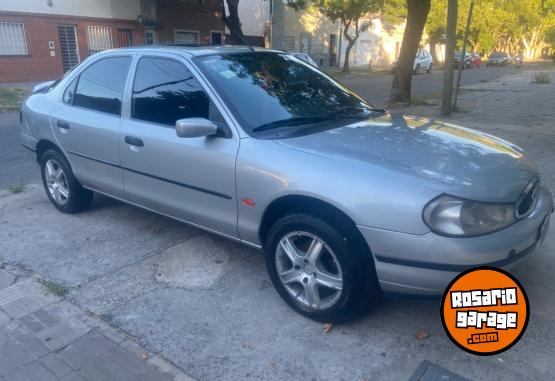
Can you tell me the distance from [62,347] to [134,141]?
1.70 metres

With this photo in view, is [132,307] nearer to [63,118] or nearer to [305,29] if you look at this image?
[63,118]

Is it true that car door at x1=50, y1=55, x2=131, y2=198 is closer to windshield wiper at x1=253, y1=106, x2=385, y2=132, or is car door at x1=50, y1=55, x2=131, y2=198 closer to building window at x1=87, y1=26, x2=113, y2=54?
windshield wiper at x1=253, y1=106, x2=385, y2=132

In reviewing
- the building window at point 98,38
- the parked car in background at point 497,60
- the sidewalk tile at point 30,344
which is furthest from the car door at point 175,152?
the parked car in background at point 497,60

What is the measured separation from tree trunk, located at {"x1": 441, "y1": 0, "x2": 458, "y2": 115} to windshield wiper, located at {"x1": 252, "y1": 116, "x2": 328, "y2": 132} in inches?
321

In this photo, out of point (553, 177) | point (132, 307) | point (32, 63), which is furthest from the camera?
point (32, 63)

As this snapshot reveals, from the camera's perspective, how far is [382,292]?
298 centimetres

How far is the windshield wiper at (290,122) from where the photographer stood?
343 centimetres

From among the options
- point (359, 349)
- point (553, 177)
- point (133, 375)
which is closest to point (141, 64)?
point (133, 375)

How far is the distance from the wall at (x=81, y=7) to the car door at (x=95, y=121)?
1801cm

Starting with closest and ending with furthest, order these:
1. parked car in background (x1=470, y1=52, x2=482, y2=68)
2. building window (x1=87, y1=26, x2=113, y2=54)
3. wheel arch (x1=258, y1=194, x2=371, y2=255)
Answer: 1. wheel arch (x1=258, y1=194, x2=371, y2=255)
2. building window (x1=87, y1=26, x2=113, y2=54)
3. parked car in background (x1=470, y1=52, x2=482, y2=68)

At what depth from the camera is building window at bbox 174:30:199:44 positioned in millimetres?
27453

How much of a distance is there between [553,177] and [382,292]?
4.23m

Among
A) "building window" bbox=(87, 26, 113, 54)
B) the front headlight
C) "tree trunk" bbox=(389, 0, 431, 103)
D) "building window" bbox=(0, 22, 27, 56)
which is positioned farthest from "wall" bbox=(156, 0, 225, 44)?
the front headlight

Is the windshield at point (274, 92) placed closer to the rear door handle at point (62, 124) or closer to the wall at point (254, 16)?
the rear door handle at point (62, 124)
